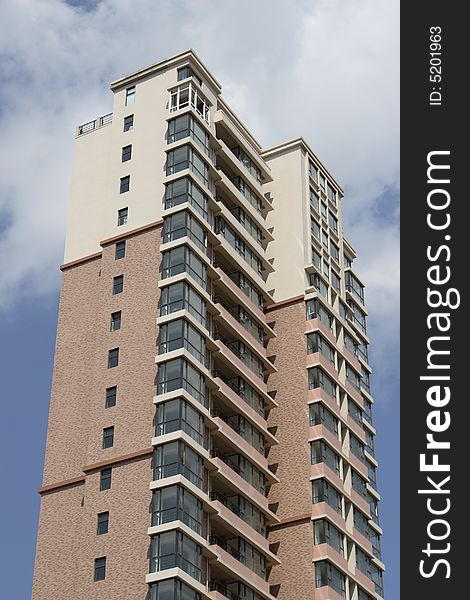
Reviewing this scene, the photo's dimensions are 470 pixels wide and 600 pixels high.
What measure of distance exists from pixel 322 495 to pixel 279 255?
65.8 ft

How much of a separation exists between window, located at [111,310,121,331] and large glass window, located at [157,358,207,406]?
5.52m

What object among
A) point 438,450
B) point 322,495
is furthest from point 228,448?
point 438,450

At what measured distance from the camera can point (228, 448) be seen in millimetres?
74438

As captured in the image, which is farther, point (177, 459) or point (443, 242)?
point (177, 459)

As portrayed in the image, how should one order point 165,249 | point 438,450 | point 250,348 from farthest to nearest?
point 250,348
point 165,249
point 438,450

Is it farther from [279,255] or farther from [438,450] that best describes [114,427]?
[438,450]

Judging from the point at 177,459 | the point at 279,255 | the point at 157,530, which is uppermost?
the point at 279,255

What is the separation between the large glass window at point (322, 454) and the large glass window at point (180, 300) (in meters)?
13.0

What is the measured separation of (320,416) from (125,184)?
20710 mm

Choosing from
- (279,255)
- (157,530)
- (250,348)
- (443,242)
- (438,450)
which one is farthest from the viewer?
(279,255)

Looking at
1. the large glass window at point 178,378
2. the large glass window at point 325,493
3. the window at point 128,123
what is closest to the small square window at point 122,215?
the window at point 128,123

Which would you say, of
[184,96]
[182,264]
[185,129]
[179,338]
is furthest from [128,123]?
[179,338]

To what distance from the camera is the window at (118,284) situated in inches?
2968

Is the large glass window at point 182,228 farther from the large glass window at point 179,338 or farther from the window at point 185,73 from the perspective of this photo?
the window at point 185,73
